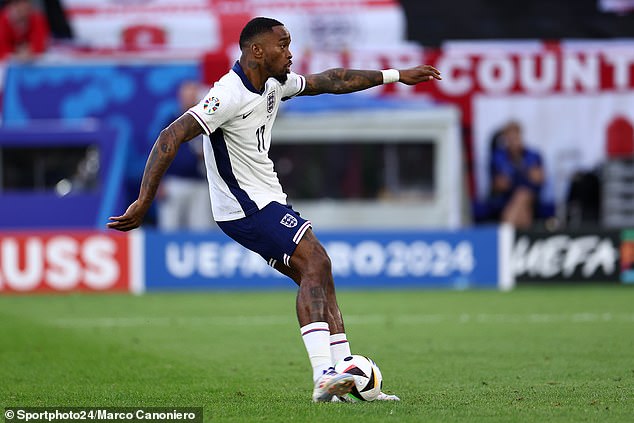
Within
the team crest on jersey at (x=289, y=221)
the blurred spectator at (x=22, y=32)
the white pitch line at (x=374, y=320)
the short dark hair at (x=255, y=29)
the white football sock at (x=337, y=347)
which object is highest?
the blurred spectator at (x=22, y=32)

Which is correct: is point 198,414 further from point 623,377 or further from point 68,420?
point 623,377

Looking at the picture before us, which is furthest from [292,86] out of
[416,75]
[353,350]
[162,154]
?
[353,350]

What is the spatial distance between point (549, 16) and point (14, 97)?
32.0ft

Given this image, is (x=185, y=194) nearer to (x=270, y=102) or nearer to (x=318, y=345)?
(x=270, y=102)

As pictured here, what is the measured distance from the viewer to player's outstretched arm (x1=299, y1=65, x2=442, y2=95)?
321 inches

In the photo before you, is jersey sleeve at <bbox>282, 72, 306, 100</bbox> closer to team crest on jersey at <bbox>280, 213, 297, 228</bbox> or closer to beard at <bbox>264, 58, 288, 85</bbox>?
beard at <bbox>264, 58, 288, 85</bbox>

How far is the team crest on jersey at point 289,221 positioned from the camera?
7559 mm

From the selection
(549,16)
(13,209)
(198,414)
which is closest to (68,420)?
(198,414)

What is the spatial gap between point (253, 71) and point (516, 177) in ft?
42.4

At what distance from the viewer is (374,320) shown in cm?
1352

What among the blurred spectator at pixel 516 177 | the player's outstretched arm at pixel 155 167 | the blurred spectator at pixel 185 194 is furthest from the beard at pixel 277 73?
the blurred spectator at pixel 516 177

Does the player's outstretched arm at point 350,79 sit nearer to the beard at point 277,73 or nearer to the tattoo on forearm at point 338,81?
the tattoo on forearm at point 338,81

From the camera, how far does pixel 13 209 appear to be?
19.9m

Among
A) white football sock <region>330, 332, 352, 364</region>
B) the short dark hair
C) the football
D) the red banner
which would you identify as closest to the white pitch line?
the red banner
